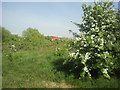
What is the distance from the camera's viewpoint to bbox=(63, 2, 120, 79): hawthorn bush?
693cm

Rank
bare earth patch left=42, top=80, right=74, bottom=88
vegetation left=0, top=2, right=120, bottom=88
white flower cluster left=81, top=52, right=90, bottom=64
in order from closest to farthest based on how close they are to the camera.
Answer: white flower cluster left=81, top=52, right=90, bottom=64, vegetation left=0, top=2, right=120, bottom=88, bare earth patch left=42, top=80, right=74, bottom=88

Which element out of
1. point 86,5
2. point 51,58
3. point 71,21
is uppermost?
point 86,5

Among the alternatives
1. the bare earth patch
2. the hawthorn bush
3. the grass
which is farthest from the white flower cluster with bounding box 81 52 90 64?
the bare earth patch

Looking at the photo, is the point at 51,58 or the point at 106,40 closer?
the point at 106,40

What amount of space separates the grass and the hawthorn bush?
1.53ft

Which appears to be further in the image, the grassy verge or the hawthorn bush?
the grassy verge

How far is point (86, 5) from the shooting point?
321 inches

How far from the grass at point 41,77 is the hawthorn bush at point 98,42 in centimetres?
47

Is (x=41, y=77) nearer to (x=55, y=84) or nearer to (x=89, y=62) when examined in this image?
(x=55, y=84)

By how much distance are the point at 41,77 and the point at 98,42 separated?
3.56 metres

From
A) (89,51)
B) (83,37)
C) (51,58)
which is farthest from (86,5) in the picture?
(51,58)

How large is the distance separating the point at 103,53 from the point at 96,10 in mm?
2340

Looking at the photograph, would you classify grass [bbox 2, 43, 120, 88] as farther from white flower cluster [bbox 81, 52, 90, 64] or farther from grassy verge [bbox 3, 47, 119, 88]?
white flower cluster [bbox 81, 52, 90, 64]

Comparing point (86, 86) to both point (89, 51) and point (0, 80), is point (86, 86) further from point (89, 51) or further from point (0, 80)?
point (0, 80)
